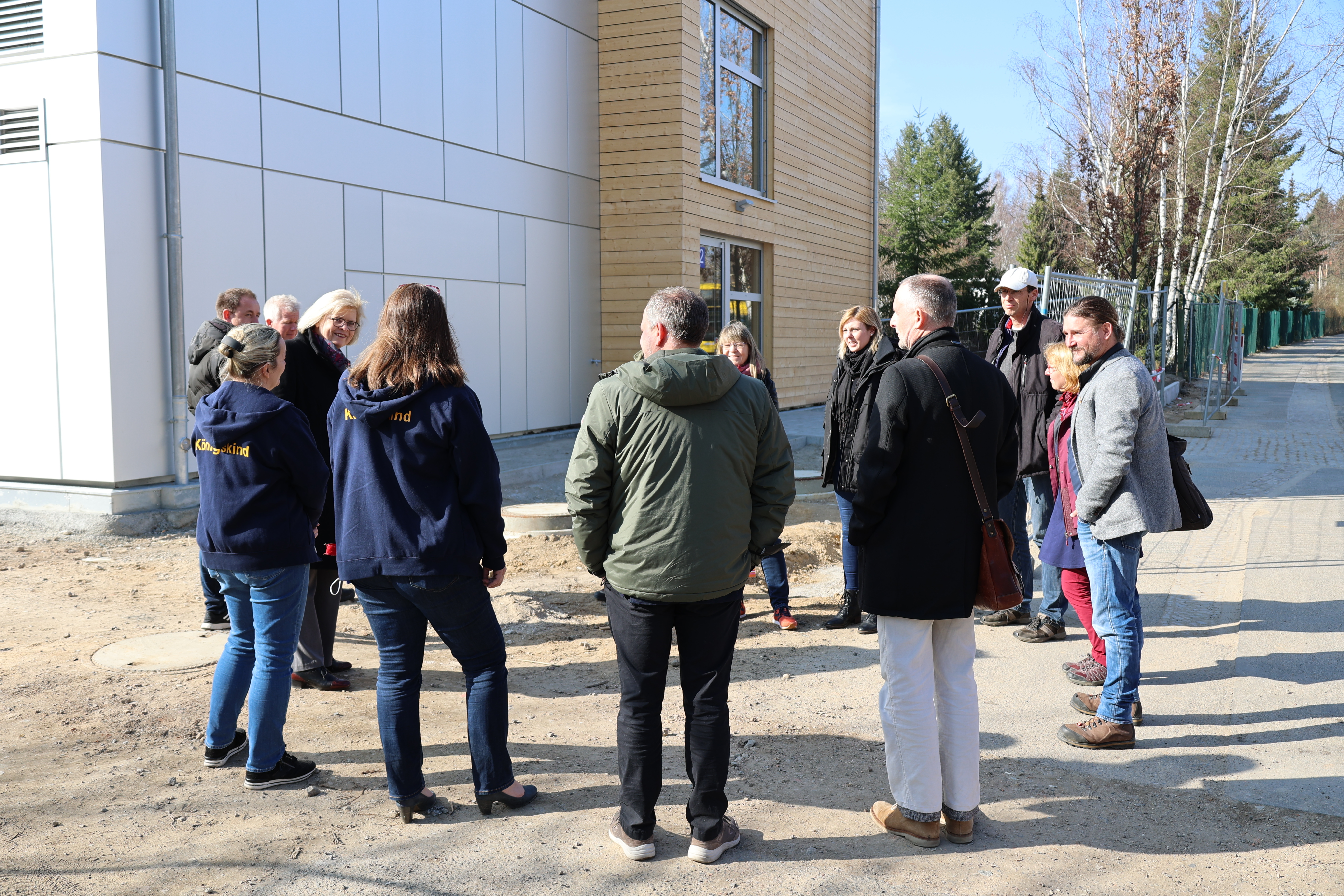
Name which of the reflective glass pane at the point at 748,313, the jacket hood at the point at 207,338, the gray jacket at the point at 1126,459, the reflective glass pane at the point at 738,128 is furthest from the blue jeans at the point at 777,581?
the reflective glass pane at the point at 738,128

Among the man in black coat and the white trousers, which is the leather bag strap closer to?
the man in black coat

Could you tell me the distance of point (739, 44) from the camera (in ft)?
Result: 53.0

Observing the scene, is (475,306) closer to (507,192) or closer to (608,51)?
(507,192)

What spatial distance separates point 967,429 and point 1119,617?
146 cm

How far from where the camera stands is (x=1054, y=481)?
16.7 ft

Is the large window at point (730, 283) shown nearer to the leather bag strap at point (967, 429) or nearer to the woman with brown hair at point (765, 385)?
the woman with brown hair at point (765, 385)

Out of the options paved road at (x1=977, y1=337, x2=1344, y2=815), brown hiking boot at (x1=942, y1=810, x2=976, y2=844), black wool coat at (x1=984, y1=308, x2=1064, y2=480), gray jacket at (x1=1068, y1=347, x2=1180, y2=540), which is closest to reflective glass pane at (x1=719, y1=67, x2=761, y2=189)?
paved road at (x1=977, y1=337, x2=1344, y2=815)

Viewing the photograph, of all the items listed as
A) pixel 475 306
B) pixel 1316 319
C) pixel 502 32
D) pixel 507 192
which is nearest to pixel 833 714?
pixel 475 306

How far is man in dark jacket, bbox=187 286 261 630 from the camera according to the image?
571 cm

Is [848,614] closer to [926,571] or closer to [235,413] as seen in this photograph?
[926,571]

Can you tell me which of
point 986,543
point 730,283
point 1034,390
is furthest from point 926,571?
point 730,283

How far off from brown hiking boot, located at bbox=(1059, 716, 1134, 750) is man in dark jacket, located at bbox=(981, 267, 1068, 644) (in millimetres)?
1426

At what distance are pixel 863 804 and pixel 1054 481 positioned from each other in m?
2.15

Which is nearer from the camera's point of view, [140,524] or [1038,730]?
[1038,730]
